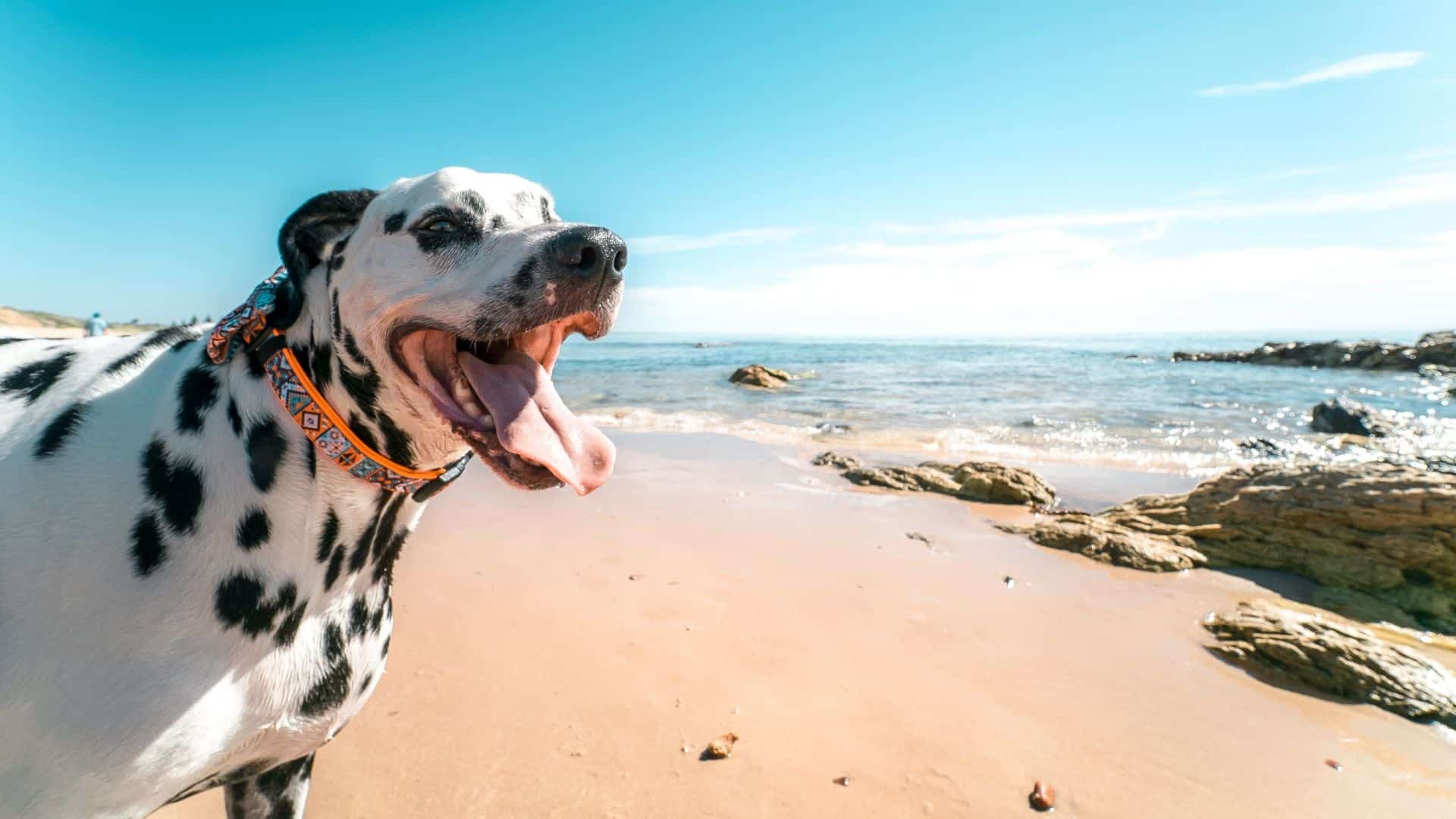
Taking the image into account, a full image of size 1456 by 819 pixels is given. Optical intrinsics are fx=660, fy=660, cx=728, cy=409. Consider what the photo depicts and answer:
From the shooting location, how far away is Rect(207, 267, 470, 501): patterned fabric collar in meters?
1.60

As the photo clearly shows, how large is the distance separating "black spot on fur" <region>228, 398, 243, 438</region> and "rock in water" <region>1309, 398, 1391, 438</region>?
18547 mm

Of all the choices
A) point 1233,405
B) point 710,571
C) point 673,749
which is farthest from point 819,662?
point 1233,405

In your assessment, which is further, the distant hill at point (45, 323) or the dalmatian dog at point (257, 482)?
the distant hill at point (45, 323)

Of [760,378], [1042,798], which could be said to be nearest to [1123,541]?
[1042,798]

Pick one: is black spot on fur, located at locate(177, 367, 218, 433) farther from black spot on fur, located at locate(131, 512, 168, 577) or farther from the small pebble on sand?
the small pebble on sand

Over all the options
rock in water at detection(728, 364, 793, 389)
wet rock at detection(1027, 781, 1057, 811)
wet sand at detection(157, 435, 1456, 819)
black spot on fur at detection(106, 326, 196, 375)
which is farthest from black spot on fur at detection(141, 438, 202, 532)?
rock in water at detection(728, 364, 793, 389)

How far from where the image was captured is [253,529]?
5.23 feet

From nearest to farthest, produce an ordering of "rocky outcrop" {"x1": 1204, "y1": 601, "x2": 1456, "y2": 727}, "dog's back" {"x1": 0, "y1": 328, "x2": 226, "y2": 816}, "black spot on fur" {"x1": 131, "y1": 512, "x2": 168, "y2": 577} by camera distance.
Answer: "dog's back" {"x1": 0, "y1": 328, "x2": 226, "y2": 816}
"black spot on fur" {"x1": 131, "y1": 512, "x2": 168, "y2": 577}
"rocky outcrop" {"x1": 1204, "y1": 601, "x2": 1456, "y2": 727}

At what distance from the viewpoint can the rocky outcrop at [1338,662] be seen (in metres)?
3.41

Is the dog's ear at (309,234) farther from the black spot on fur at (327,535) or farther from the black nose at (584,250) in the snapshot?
the black nose at (584,250)

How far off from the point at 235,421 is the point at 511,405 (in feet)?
2.13

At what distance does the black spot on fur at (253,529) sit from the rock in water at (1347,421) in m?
18.5

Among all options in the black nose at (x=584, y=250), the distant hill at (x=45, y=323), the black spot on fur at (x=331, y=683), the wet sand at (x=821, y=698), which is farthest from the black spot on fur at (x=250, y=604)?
the distant hill at (x=45, y=323)

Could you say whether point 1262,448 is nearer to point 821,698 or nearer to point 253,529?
point 821,698
